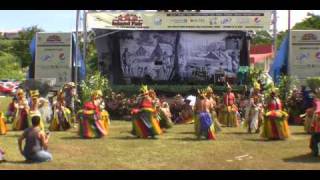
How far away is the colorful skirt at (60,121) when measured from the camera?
18.7m

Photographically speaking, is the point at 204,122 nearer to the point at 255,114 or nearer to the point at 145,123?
the point at 145,123

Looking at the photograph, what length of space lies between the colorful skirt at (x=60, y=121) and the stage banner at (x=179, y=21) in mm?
5979

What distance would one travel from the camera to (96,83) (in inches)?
930

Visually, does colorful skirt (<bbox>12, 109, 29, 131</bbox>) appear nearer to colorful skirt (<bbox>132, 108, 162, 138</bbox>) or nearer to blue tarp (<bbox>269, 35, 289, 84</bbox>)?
colorful skirt (<bbox>132, 108, 162, 138</bbox>)

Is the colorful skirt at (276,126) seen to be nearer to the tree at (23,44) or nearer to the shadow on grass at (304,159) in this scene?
the shadow on grass at (304,159)

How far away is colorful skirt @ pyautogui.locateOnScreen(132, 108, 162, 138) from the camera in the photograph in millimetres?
16250

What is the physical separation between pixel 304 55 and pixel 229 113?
14.0 feet

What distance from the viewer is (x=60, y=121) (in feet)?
61.9

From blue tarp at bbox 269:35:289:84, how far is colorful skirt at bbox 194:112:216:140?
8.11 meters

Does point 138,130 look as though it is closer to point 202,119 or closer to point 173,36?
point 202,119


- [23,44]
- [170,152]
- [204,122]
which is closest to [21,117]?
[204,122]

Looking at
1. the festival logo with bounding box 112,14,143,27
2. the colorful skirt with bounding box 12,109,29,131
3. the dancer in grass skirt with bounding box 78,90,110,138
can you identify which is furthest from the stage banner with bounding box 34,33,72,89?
the dancer in grass skirt with bounding box 78,90,110,138
